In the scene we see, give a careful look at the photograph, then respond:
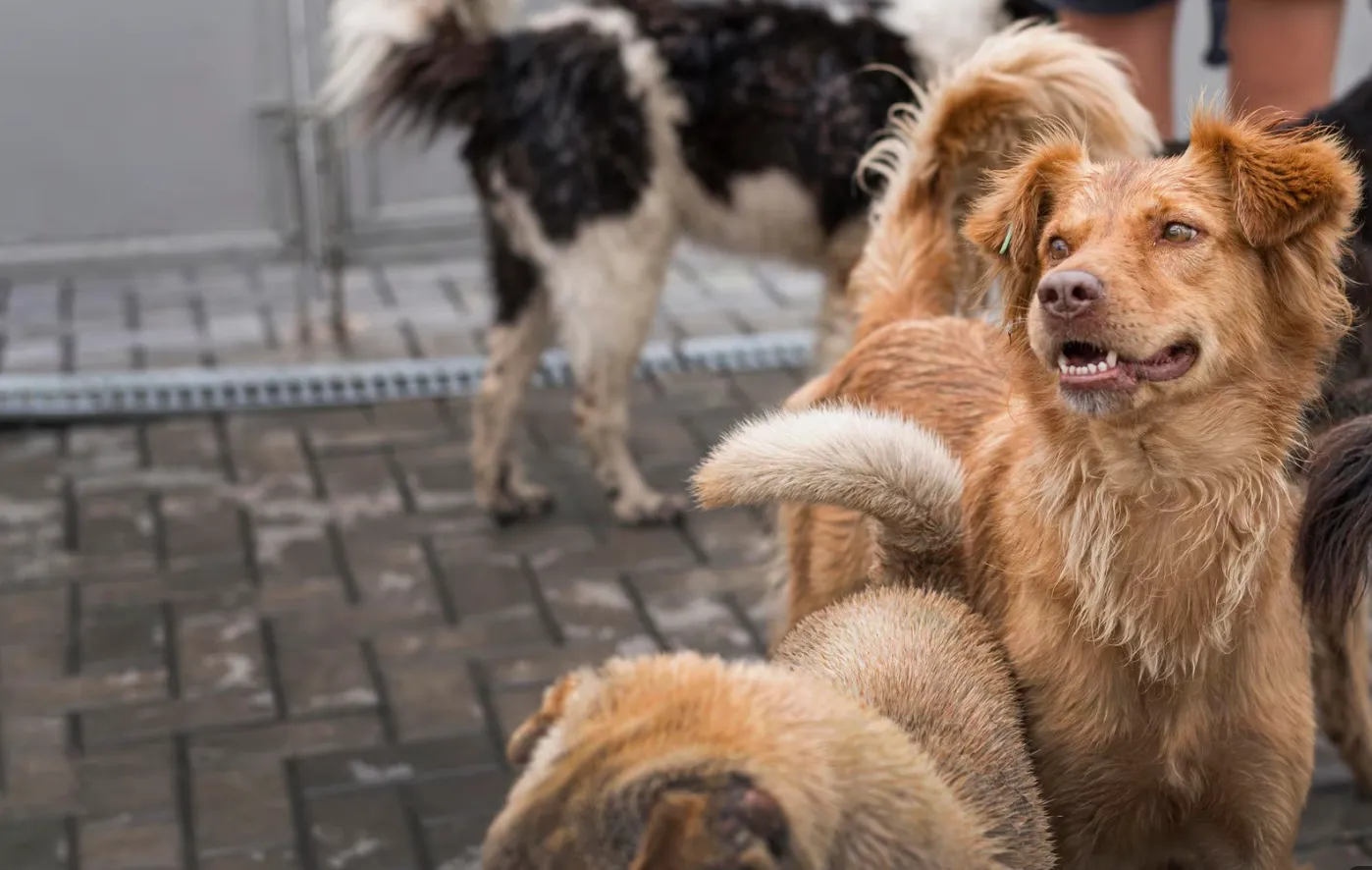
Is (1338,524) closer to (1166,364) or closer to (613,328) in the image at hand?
(1166,364)

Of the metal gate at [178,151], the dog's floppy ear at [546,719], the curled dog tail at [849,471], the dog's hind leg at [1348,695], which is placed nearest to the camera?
the dog's floppy ear at [546,719]

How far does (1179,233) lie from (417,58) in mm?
3146

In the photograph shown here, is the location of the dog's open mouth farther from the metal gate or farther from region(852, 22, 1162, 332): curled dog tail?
the metal gate

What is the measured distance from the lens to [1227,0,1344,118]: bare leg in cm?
355

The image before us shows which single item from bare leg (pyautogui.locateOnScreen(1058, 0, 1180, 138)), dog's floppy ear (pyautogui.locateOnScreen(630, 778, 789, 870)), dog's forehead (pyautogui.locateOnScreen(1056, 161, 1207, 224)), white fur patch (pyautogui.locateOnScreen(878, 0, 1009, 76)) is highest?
dog's forehead (pyautogui.locateOnScreen(1056, 161, 1207, 224))

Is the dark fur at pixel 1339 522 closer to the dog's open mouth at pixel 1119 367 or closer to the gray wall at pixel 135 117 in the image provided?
the dog's open mouth at pixel 1119 367

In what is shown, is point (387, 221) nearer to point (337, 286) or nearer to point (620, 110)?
point (337, 286)

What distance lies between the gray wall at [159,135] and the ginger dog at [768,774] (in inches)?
186

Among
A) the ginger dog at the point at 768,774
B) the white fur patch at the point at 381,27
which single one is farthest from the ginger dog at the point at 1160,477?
the white fur patch at the point at 381,27

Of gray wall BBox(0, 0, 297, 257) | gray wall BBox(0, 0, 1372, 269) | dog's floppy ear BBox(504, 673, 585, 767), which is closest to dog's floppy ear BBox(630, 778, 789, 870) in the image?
dog's floppy ear BBox(504, 673, 585, 767)

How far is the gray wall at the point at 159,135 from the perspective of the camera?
6309 mm

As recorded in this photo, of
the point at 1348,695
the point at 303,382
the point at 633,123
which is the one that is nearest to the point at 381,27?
the point at 633,123

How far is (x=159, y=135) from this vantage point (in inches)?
255

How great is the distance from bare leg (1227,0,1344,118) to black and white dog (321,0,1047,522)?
1.03 m
